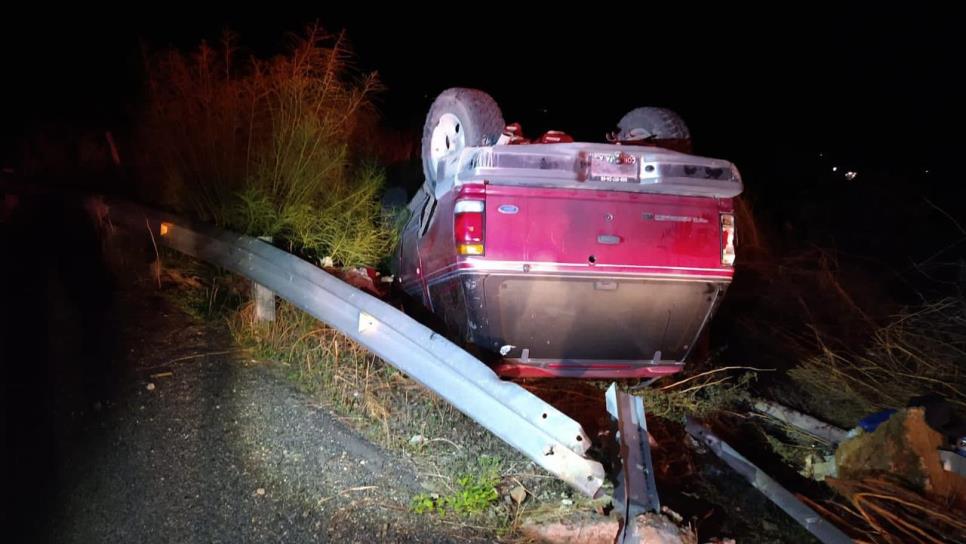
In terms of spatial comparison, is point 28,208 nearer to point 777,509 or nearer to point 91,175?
point 91,175

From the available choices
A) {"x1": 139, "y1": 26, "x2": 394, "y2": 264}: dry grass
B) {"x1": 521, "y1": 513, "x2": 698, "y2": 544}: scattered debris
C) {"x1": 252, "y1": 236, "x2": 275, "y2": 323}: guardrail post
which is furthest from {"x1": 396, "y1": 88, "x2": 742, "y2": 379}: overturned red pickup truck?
{"x1": 521, "y1": 513, "x2": 698, "y2": 544}: scattered debris

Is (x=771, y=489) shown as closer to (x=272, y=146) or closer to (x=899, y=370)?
(x=899, y=370)

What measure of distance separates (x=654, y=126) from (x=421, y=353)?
2986 mm

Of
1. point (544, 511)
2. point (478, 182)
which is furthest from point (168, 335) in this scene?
point (544, 511)

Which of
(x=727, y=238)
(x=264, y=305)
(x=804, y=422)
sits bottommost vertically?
(x=804, y=422)

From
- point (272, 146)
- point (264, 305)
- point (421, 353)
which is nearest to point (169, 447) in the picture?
point (421, 353)

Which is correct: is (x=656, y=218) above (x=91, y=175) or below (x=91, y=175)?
above

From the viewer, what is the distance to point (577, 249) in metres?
3.75

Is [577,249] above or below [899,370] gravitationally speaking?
above

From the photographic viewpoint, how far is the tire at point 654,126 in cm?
484

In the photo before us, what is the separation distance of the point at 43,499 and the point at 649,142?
4408 millimetres

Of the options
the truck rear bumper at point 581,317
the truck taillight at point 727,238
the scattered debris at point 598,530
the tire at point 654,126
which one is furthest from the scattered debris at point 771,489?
the tire at point 654,126

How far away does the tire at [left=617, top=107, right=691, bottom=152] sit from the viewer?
4844 millimetres

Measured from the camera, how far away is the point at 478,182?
3.67 metres
